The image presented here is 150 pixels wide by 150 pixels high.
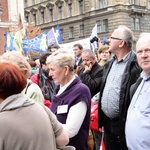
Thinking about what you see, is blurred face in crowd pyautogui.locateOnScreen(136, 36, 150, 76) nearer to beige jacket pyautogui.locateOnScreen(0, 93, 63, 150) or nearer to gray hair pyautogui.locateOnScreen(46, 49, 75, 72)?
gray hair pyautogui.locateOnScreen(46, 49, 75, 72)

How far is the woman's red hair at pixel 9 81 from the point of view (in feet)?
7.57

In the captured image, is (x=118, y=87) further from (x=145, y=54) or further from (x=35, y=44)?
(x=35, y=44)

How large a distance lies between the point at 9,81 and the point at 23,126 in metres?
0.33

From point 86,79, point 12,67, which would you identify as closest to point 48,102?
point 86,79

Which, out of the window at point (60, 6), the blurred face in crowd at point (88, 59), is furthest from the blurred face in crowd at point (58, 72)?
the window at point (60, 6)

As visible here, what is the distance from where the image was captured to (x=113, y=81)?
389cm

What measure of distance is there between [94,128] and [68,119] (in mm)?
1575

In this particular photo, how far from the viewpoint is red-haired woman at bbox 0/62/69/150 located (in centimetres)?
219

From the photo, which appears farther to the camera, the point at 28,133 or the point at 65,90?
the point at 65,90

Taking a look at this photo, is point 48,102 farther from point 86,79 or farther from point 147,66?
point 147,66

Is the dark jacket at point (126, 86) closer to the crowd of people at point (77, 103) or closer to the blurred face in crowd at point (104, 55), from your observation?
the crowd of people at point (77, 103)

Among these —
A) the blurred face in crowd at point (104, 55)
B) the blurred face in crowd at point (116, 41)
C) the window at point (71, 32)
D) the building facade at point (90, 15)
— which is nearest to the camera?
the blurred face in crowd at point (116, 41)

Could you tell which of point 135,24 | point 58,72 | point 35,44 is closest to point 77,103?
point 58,72

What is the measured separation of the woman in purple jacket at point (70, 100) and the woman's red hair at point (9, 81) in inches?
43.3
